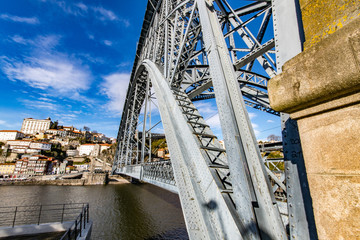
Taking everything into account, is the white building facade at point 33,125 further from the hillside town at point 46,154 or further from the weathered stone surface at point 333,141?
the weathered stone surface at point 333,141

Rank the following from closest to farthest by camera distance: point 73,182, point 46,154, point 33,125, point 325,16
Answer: point 325,16, point 73,182, point 46,154, point 33,125

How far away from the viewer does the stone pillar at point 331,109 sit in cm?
90

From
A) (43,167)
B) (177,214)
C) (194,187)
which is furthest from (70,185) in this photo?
A: (194,187)

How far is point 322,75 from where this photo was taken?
3.31 feet

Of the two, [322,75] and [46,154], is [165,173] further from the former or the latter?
[46,154]

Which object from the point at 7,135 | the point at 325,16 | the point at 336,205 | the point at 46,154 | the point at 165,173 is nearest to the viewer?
the point at 336,205

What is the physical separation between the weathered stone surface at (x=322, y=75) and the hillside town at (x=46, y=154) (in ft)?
178

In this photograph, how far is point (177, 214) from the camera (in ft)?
53.4

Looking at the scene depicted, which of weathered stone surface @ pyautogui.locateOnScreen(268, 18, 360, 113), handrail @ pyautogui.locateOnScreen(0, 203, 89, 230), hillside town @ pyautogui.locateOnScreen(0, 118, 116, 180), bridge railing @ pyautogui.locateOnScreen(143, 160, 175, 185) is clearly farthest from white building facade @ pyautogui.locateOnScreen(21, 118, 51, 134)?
weathered stone surface @ pyautogui.locateOnScreen(268, 18, 360, 113)

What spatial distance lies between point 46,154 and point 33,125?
65.6 metres

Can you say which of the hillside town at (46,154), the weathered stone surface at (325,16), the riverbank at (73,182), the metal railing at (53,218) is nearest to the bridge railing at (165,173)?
the metal railing at (53,218)

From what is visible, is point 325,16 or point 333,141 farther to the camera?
point 325,16

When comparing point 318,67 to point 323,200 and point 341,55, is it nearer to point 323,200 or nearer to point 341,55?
point 341,55

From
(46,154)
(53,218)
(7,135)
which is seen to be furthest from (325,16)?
(7,135)
